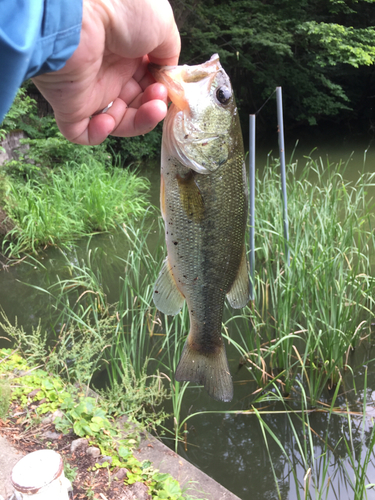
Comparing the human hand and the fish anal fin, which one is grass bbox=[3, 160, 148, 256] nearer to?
the human hand

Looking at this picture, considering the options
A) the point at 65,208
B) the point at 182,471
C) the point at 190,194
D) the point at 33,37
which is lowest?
the point at 65,208

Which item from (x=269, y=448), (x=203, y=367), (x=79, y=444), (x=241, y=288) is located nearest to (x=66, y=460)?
(x=79, y=444)

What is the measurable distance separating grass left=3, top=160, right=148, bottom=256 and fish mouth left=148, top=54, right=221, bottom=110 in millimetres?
4141

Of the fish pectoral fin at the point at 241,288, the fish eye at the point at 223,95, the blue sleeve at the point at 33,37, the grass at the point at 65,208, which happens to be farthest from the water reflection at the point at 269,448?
the grass at the point at 65,208

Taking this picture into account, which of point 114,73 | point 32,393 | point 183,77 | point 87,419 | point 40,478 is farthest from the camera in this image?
point 32,393

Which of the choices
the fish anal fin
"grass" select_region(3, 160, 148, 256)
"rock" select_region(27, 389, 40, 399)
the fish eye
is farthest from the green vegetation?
"grass" select_region(3, 160, 148, 256)

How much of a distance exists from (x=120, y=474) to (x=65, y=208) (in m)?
4.19

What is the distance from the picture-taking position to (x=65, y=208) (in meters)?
5.67

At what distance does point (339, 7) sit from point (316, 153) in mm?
4503

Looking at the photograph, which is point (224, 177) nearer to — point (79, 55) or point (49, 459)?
point (79, 55)

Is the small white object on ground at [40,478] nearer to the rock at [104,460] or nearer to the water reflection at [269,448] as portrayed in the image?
the rock at [104,460]

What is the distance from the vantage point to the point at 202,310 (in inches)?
53.2

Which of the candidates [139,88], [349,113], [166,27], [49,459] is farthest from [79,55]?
[349,113]

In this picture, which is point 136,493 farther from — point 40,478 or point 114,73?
point 114,73
